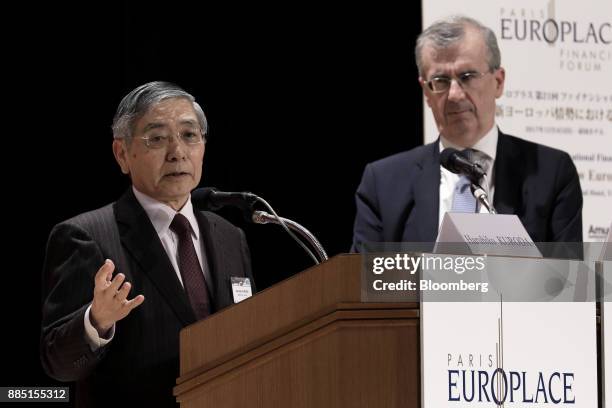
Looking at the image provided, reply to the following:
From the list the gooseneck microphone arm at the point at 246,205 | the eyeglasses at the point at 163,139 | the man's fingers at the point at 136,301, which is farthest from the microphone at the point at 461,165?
the man's fingers at the point at 136,301

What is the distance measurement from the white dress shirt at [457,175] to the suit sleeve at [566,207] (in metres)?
0.29

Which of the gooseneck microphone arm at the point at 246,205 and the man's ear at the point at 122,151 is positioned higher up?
the man's ear at the point at 122,151

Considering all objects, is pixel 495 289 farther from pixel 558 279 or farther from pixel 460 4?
pixel 460 4

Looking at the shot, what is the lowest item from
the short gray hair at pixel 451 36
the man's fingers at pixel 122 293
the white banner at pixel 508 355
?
the white banner at pixel 508 355

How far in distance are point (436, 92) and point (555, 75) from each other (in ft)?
3.70

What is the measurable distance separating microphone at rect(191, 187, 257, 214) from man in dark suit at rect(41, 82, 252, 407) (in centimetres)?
16

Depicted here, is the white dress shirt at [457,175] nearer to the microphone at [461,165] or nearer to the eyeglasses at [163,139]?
the microphone at [461,165]

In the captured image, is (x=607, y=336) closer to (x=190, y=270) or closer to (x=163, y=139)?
(x=190, y=270)

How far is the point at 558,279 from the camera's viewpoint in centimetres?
242

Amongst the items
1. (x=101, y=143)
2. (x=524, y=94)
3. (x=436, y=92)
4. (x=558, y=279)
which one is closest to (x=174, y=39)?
(x=101, y=143)

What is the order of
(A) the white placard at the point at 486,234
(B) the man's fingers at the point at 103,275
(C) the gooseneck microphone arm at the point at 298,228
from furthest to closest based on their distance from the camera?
(C) the gooseneck microphone arm at the point at 298,228
(A) the white placard at the point at 486,234
(B) the man's fingers at the point at 103,275

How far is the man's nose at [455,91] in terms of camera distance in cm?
464

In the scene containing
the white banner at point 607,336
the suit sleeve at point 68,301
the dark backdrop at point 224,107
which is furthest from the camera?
the dark backdrop at point 224,107

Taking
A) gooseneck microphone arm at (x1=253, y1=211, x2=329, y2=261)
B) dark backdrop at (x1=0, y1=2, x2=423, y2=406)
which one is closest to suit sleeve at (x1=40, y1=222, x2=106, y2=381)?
gooseneck microphone arm at (x1=253, y1=211, x2=329, y2=261)
